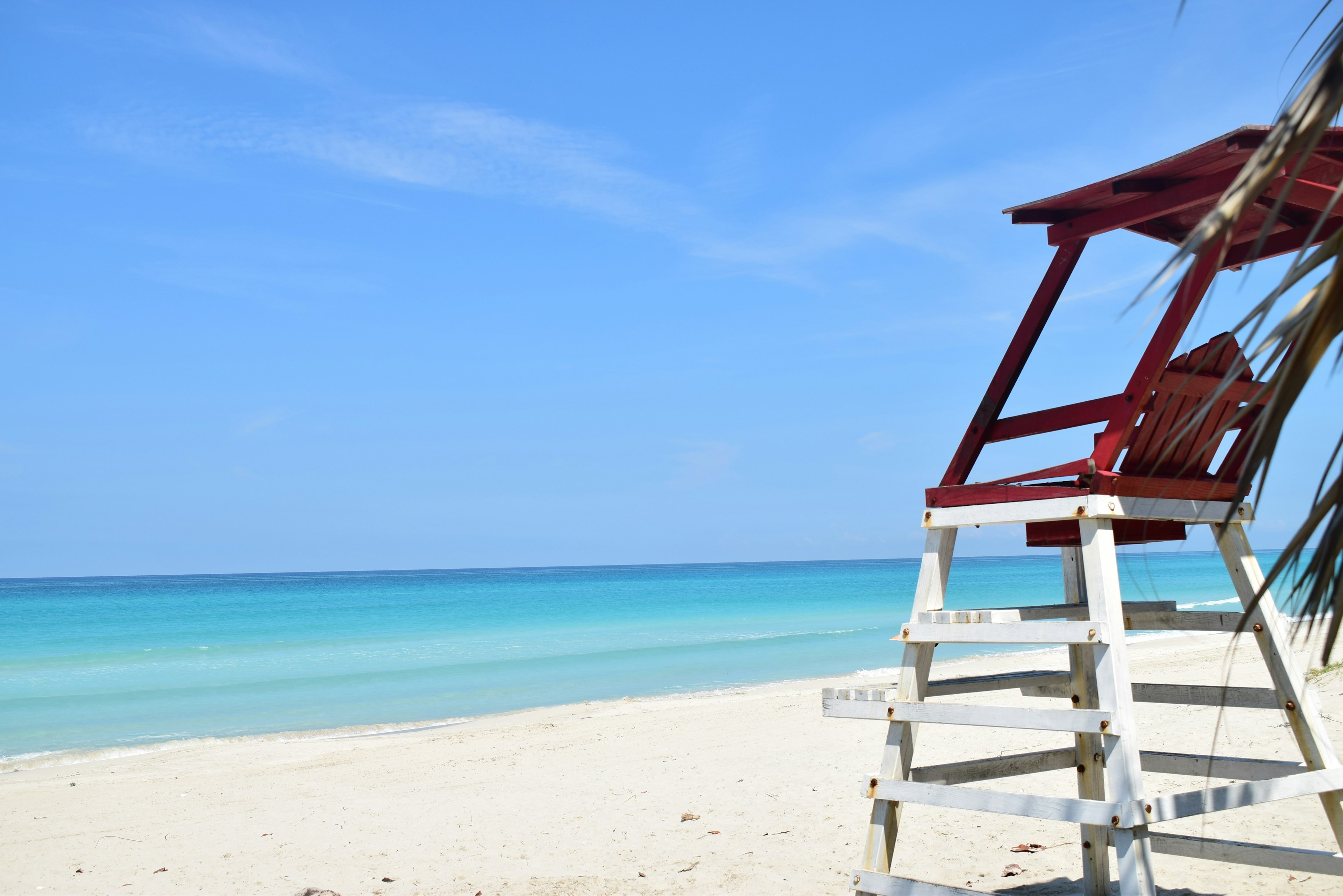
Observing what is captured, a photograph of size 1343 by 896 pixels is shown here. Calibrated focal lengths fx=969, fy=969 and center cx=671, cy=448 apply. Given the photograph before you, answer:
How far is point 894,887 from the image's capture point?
10.5 feet

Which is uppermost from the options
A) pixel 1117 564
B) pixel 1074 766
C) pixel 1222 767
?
pixel 1117 564

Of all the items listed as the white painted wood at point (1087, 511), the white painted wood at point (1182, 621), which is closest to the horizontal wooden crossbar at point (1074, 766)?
the white painted wood at point (1182, 621)

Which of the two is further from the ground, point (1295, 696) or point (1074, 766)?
point (1295, 696)

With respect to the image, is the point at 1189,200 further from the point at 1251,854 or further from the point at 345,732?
the point at 345,732

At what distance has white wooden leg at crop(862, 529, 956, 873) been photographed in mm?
3289

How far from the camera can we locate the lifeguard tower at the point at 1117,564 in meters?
2.88

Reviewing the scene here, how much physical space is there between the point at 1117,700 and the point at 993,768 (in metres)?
1.06

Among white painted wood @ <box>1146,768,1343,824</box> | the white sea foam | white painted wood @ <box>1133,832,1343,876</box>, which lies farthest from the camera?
the white sea foam

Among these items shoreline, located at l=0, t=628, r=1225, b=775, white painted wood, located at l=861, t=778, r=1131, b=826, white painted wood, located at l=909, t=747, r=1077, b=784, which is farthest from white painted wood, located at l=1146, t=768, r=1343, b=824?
shoreline, located at l=0, t=628, r=1225, b=775

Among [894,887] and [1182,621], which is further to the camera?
[1182,621]

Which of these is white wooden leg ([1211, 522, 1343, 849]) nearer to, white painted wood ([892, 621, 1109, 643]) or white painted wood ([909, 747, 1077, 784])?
white painted wood ([892, 621, 1109, 643])

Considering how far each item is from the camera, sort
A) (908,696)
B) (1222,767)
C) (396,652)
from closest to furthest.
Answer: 1. (908,696)
2. (1222,767)
3. (396,652)

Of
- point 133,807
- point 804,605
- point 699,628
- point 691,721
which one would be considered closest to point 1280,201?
point 133,807

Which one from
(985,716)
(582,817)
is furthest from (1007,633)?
(582,817)
